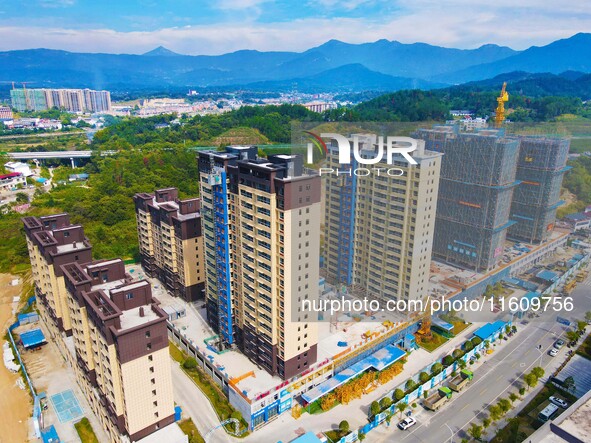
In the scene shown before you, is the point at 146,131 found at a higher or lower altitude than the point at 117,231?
higher

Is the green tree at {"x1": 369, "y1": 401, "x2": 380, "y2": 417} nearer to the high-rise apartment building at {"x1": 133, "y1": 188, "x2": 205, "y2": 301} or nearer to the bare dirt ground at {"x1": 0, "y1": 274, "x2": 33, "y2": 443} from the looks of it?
the high-rise apartment building at {"x1": 133, "y1": 188, "x2": 205, "y2": 301}

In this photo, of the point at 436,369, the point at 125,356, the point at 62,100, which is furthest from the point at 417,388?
the point at 62,100

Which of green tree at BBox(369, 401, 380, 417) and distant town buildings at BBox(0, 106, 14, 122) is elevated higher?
distant town buildings at BBox(0, 106, 14, 122)

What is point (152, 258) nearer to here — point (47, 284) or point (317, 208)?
point (47, 284)

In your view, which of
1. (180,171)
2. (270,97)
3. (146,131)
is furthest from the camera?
(270,97)

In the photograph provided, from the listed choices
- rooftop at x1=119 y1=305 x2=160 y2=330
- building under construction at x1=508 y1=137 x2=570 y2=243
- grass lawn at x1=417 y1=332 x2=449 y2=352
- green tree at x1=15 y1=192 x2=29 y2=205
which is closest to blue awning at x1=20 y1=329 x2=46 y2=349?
rooftop at x1=119 y1=305 x2=160 y2=330

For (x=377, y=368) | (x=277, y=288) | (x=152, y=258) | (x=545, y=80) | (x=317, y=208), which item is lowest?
(x=377, y=368)

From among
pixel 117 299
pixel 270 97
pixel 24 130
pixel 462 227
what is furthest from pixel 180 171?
pixel 270 97
